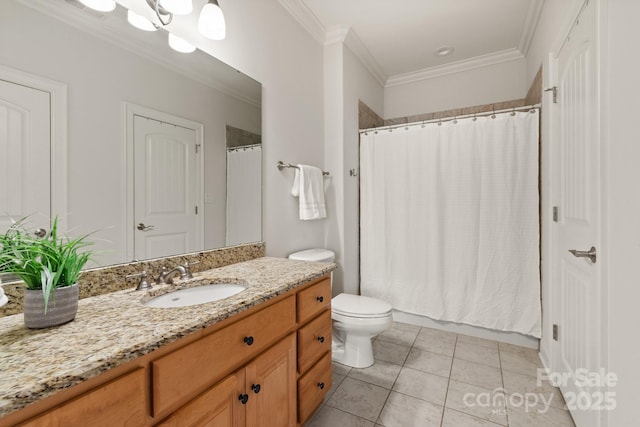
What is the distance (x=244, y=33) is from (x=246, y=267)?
1.35 m

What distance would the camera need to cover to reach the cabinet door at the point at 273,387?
980 mm

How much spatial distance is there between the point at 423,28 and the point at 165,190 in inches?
93.8

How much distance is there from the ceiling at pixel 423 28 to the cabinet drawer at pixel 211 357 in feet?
6.79

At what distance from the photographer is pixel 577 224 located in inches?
53.2

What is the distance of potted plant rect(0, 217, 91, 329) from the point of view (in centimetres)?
70

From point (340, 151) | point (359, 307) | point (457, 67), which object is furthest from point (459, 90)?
point (359, 307)

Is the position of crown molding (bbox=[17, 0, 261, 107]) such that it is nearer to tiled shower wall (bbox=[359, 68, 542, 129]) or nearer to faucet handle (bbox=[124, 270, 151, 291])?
faucet handle (bbox=[124, 270, 151, 291])

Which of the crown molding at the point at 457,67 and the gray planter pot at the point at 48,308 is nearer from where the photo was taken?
the gray planter pot at the point at 48,308

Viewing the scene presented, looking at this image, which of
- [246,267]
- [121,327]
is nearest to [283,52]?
[246,267]

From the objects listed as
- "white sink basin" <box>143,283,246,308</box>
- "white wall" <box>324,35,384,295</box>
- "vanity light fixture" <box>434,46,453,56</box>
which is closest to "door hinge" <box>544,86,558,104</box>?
"vanity light fixture" <box>434,46,453,56</box>

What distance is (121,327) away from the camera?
734 millimetres

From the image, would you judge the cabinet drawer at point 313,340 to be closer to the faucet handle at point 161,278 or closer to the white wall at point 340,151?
the faucet handle at point 161,278

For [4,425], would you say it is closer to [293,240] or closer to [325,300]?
[325,300]

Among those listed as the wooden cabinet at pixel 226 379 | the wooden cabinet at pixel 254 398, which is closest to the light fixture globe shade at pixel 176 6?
the wooden cabinet at pixel 226 379
